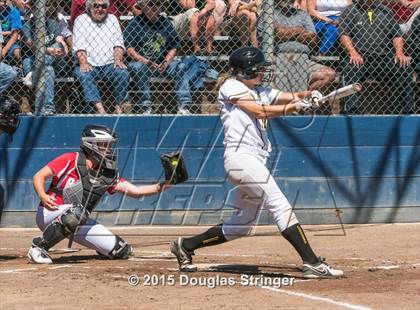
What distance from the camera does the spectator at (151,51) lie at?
11.5m

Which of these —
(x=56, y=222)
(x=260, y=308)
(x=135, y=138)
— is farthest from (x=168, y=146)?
(x=260, y=308)

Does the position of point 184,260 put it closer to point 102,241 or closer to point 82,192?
point 102,241

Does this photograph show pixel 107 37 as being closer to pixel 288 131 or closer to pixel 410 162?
pixel 288 131

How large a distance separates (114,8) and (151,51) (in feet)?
2.63

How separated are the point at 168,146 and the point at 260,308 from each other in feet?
16.6

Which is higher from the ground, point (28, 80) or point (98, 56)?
point (98, 56)

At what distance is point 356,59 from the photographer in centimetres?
1153

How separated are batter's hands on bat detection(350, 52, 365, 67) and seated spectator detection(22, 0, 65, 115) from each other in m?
3.57

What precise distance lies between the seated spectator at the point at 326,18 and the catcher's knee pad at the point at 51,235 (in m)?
4.48

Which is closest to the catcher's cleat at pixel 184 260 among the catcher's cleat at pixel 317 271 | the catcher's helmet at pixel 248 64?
the catcher's cleat at pixel 317 271

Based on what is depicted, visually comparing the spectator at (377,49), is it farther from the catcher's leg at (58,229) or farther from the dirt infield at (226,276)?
the catcher's leg at (58,229)

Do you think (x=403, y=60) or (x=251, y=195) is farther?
(x=403, y=60)

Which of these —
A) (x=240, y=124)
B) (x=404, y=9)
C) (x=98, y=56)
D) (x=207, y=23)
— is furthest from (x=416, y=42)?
(x=240, y=124)

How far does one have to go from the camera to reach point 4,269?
27.5ft
